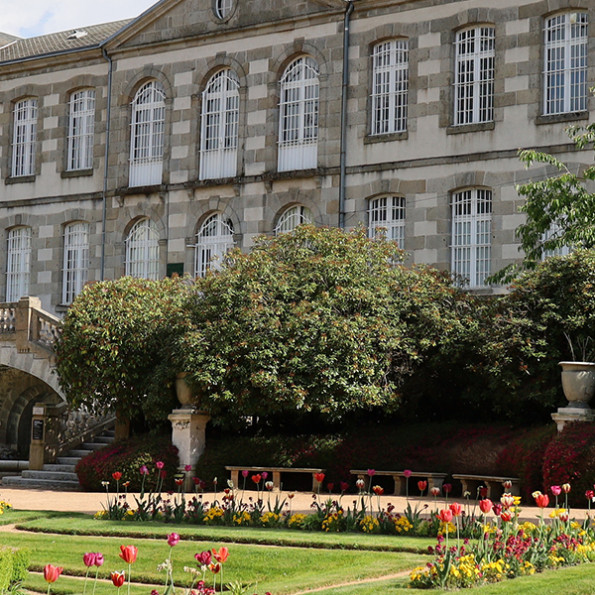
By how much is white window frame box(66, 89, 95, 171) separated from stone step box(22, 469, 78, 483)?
36.1 feet

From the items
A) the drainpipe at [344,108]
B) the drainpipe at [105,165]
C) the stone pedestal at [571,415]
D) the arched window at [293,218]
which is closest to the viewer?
the stone pedestal at [571,415]

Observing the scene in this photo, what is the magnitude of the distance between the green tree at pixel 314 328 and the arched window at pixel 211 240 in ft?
22.9

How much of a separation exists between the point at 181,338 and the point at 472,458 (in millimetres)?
6095

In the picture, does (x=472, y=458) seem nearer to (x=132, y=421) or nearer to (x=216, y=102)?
(x=132, y=421)

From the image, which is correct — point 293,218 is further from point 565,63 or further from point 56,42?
point 56,42

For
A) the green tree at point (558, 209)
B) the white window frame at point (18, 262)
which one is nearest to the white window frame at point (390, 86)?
the green tree at point (558, 209)

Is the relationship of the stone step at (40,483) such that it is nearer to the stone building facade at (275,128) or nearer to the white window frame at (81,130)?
the stone building facade at (275,128)

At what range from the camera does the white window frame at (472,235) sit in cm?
2895

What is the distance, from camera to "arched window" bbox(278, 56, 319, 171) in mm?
31562

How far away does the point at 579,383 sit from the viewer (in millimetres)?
21781

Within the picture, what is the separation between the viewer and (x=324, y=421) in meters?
25.4

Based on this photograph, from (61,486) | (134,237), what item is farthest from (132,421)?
(134,237)

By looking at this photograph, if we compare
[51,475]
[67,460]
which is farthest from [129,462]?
Answer: [67,460]

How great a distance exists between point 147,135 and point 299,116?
478cm
